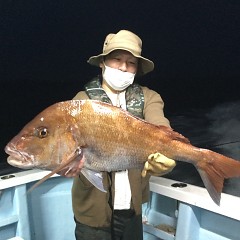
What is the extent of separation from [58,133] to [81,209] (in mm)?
883

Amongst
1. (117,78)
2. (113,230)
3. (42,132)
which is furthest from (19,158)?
(113,230)

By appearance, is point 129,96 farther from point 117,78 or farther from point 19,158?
point 19,158

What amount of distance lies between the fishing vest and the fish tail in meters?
0.70

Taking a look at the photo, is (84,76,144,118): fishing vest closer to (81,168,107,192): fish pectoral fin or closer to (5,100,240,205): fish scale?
(5,100,240,205): fish scale

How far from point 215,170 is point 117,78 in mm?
968

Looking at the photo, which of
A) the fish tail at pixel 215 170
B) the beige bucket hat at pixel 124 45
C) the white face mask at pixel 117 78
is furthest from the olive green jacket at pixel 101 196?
the fish tail at pixel 215 170

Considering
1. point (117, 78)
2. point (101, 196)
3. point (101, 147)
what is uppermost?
point (117, 78)

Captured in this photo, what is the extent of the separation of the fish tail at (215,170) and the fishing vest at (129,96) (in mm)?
701

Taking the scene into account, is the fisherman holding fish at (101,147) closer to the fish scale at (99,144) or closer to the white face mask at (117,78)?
the fish scale at (99,144)

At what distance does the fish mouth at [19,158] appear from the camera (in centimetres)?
216

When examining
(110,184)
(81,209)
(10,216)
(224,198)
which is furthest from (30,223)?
(224,198)

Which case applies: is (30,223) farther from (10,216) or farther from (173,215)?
(173,215)

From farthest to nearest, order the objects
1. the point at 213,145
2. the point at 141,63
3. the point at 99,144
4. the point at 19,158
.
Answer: the point at 213,145 < the point at 141,63 < the point at 99,144 < the point at 19,158

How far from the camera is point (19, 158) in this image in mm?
2164
